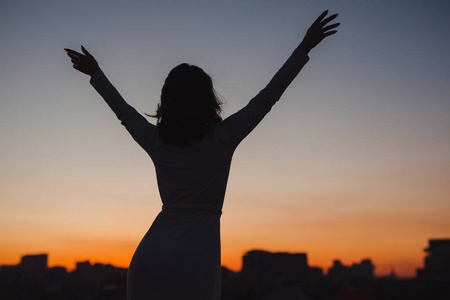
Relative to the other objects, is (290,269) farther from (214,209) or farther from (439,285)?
(214,209)

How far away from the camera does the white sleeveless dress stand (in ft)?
7.30

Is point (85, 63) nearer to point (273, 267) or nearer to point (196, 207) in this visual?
point (196, 207)

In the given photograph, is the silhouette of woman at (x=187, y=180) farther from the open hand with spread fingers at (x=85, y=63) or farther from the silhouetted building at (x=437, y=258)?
the silhouetted building at (x=437, y=258)

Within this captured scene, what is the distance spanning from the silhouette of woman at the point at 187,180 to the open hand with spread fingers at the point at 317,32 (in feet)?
1.39

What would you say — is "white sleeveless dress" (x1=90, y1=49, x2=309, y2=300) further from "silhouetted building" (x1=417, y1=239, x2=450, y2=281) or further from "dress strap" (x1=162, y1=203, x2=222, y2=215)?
"silhouetted building" (x1=417, y1=239, x2=450, y2=281)

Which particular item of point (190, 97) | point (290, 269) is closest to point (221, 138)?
point (190, 97)

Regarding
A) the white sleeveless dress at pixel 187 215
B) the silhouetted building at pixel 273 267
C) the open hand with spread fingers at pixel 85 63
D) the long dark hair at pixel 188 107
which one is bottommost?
the white sleeveless dress at pixel 187 215

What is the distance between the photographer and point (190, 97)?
243 cm

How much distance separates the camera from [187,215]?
7.73ft

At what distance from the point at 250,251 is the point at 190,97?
188m

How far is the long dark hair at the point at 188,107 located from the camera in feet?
7.86

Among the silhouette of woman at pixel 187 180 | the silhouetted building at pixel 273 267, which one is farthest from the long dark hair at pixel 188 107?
the silhouetted building at pixel 273 267

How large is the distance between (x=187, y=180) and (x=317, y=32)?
1227mm

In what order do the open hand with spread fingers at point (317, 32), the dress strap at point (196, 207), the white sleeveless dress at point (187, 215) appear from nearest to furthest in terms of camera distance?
the white sleeveless dress at point (187, 215), the dress strap at point (196, 207), the open hand with spread fingers at point (317, 32)
